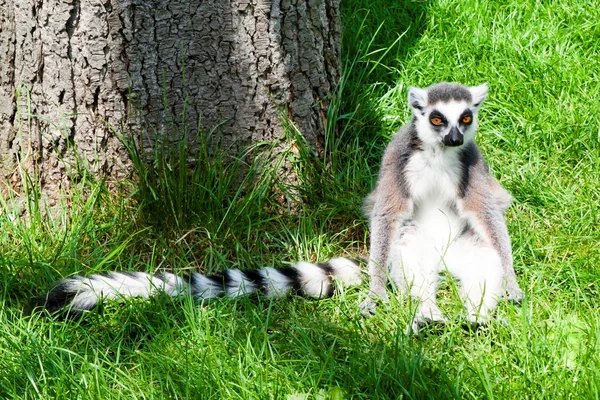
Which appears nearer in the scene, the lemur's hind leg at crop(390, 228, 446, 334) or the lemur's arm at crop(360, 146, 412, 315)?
the lemur's hind leg at crop(390, 228, 446, 334)

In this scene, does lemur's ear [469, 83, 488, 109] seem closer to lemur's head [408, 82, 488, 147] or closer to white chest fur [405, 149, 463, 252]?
lemur's head [408, 82, 488, 147]

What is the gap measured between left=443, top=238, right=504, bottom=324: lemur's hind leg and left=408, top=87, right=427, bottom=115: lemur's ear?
597 millimetres

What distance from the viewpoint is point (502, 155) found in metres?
4.10

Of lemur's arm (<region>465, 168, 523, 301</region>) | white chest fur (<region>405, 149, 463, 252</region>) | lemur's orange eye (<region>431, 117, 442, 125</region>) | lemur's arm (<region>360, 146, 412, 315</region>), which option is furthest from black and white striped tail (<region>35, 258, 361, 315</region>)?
lemur's orange eye (<region>431, 117, 442, 125</region>)

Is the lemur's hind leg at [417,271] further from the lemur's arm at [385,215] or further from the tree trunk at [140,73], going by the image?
the tree trunk at [140,73]

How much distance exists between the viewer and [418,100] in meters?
3.51

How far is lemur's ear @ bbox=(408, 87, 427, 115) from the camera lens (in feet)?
11.5

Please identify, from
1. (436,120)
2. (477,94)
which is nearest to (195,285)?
→ (436,120)

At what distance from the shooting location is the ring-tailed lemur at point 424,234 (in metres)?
3.24

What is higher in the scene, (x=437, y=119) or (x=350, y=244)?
(x=437, y=119)

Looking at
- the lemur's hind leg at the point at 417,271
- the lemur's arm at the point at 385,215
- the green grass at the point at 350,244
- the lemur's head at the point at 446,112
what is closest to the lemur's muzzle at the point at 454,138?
the lemur's head at the point at 446,112

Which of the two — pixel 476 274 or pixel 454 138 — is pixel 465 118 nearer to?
pixel 454 138

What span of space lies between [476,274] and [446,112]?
2.26 ft

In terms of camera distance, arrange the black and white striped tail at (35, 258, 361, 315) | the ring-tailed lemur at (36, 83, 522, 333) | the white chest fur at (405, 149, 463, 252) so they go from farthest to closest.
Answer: the white chest fur at (405, 149, 463, 252) < the ring-tailed lemur at (36, 83, 522, 333) < the black and white striped tail at (35, 258, 361, 315)
